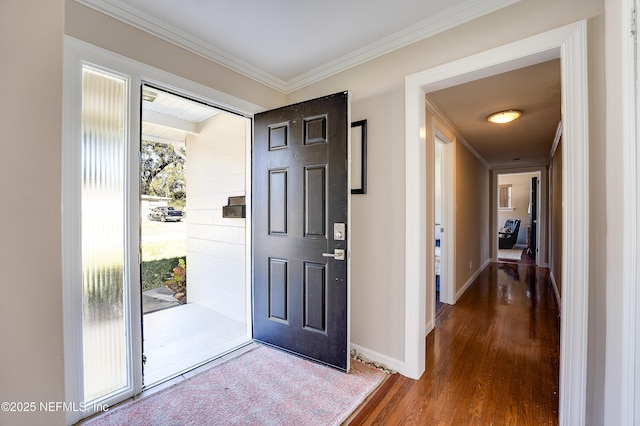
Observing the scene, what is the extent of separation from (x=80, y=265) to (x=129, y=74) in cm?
123

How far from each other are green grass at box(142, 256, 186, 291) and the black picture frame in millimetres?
4014

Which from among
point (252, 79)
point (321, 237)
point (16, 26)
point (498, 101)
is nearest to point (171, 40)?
point (252, 79)

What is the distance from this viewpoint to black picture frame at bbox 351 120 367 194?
222cm

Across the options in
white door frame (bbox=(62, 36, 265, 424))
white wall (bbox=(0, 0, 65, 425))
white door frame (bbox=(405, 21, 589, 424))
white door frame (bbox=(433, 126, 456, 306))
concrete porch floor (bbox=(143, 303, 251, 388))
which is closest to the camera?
white wall (bbox=(0, 0, 65, 425))

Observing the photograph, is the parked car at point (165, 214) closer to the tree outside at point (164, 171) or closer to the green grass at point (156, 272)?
the tree outside at point (164, 171)

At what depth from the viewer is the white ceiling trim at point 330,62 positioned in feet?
5.38

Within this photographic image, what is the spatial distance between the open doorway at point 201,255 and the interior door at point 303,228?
43cm


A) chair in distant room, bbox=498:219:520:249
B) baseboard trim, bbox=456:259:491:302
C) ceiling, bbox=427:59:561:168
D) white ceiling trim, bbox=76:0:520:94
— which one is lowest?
baseboard trim, bbox=456:259:491:302

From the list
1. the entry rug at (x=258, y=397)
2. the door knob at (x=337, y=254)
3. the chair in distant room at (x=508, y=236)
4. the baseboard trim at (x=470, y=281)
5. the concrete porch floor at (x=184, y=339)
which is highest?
the door knob at (x=337, y=254)

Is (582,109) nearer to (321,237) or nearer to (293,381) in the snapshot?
(321,237)

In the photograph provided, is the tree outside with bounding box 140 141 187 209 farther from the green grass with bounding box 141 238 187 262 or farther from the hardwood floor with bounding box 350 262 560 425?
the hardwood floor with bounding box 350 262 560 425

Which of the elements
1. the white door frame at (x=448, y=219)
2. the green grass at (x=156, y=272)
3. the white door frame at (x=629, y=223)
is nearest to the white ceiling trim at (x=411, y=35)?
the white door frame at (x=629, y=223)

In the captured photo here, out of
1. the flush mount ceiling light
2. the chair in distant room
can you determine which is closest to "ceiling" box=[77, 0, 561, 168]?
the flush mount ceiling light

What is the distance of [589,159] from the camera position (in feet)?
4.50
